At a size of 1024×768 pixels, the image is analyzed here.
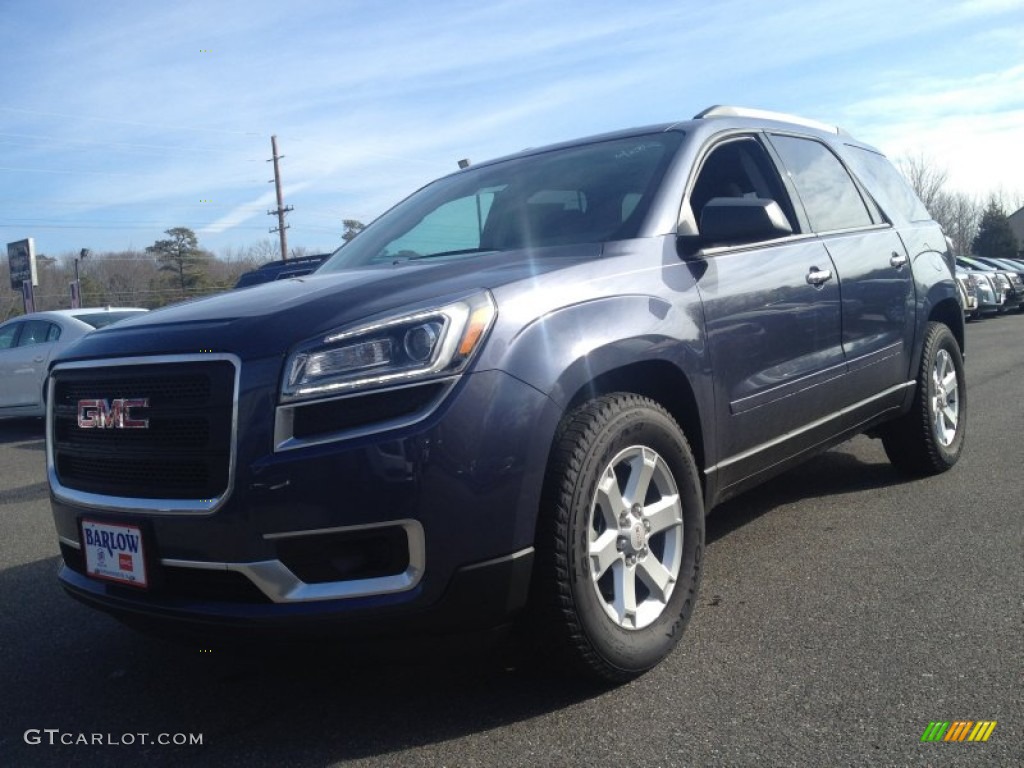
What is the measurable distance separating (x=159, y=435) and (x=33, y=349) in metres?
9.81

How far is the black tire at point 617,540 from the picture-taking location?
254 cm

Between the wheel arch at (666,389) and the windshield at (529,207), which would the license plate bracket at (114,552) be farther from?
the windshield at (529,207)

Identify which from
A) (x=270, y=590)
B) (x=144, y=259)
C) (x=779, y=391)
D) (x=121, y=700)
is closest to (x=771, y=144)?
(x=779, y=391)

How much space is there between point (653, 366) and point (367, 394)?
110 centimetres

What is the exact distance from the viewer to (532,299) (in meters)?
2.65

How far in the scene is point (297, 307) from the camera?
260 centimetres

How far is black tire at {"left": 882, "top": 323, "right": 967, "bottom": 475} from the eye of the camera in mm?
4996

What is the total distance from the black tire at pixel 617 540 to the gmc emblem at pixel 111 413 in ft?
3.85

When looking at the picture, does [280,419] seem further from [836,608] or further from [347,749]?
[836,608]

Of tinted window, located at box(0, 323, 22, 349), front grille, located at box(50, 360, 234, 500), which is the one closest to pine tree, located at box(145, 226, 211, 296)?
tinted window, located at box(0, 323, 22, 349)

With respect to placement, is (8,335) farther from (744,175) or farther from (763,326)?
(763,326)

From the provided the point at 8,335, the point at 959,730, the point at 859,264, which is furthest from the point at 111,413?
the point at 8,335

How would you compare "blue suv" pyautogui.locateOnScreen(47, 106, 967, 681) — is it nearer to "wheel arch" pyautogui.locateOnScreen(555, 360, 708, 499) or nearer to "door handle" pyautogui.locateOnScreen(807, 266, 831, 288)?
"wheel arch" pyautogui.locateOnScreen(555, 360, 708, 499)

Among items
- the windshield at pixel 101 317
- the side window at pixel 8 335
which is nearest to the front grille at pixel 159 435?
the windshield at pixel 101 317
